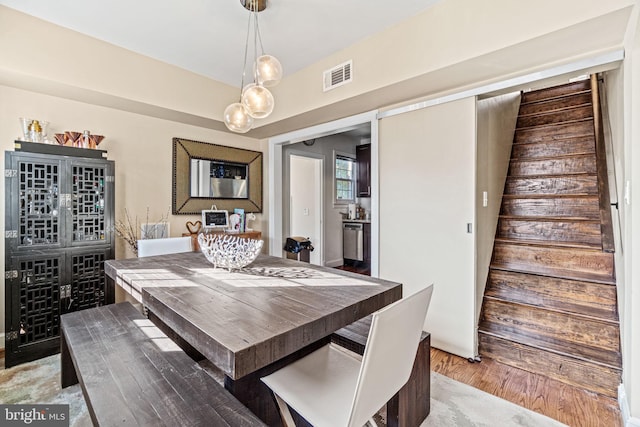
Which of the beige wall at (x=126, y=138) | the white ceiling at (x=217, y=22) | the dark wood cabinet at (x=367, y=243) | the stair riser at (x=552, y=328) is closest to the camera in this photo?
the stair riser at (x=552, y=328)

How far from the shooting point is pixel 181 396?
45.1 inches

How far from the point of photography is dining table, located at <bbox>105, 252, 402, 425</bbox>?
3.17ft

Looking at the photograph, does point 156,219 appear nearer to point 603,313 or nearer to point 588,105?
point 603,313

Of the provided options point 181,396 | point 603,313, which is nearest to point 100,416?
point 181,396

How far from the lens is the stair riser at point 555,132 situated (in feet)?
11.0

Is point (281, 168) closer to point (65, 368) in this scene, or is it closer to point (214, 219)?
point (214, 219)

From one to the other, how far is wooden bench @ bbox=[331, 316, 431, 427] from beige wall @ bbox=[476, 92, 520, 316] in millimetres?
1049

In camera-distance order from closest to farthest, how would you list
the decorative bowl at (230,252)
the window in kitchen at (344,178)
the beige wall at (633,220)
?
1. the beige wall at (633,220)
2. the decorative bowl at (230,252)
3. the window in kitchen at (344,178)

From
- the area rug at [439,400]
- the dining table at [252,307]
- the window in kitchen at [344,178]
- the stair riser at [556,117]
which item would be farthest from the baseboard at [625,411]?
the window in kitchen at [344,178]

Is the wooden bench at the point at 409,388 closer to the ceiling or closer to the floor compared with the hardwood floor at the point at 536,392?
closer to the ceiling

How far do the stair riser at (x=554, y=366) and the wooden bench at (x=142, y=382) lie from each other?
6.97 feet

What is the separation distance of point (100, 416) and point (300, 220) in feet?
14.5

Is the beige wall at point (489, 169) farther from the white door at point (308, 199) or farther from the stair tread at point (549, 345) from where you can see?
the white door at point (308, 199)

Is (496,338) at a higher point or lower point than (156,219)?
lower
